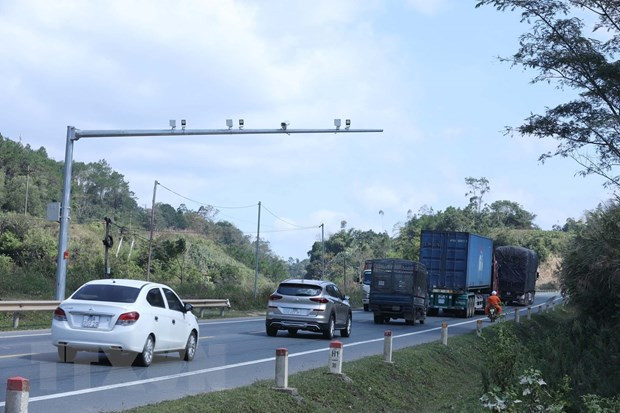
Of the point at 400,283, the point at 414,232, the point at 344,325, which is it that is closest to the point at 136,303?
the point at 344,325

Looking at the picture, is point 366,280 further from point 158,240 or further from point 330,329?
point 158,240

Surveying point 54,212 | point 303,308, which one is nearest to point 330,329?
point 303,308

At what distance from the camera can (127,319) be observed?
1486 cm

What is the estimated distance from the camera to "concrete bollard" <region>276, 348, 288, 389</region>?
12.2m

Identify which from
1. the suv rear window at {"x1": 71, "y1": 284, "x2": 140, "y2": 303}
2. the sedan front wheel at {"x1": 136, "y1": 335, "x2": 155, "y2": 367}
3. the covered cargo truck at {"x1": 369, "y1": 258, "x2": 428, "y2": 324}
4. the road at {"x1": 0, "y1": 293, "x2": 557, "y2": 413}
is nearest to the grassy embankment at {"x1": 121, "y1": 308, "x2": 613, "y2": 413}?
the road at {"x1": 0, "y1": 293, "x2": 557, "y2": 413}

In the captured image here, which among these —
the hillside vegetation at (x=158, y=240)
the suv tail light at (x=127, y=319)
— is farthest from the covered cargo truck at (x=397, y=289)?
the suv tail light at (x=127, y=319)

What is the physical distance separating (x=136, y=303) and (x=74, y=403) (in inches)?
164

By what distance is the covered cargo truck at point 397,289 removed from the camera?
3472cm

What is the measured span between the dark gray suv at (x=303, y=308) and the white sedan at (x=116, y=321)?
8.35m

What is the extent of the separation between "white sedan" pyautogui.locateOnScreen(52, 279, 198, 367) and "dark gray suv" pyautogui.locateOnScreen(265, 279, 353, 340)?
8349mm

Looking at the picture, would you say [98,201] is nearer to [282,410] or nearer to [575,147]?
[575,147]

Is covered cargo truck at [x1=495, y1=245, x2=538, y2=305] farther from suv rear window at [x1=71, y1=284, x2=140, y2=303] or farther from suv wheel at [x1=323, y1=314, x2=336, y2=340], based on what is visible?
suv rear window at [x1=71, y1=284, x2=140, y2=303]

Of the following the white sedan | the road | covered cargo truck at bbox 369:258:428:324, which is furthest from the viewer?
covered cargo truck at bbox 369:258:428:324

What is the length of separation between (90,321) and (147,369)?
4.46 feet
